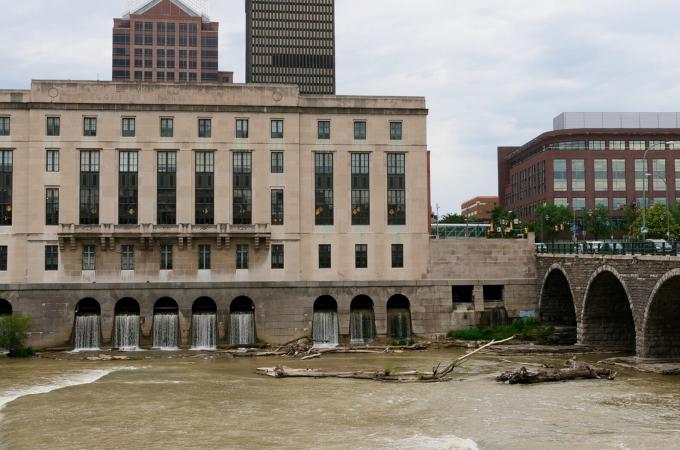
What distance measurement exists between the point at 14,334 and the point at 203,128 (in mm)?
26810

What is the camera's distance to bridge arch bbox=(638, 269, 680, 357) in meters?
54.5

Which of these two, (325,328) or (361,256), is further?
(361,256)

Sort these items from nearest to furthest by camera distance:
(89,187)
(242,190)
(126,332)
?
1. (126,332)
2. (89,187)
3. (242,190)

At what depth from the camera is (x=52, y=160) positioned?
7688 cm

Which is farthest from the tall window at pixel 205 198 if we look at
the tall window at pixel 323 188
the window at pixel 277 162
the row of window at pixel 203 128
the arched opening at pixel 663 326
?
the arched opening at pixel 663 326

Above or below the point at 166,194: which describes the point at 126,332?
below

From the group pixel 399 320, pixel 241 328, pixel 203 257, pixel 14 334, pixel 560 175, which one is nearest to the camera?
pixel 14 334

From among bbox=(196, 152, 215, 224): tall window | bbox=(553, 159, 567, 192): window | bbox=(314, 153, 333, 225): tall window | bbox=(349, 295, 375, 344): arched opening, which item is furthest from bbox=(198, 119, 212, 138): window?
bbox=(553, 159, 567, 192): window

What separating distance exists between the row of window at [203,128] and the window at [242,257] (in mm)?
11412

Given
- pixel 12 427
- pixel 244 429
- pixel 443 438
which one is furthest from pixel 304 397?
pixel 12 427

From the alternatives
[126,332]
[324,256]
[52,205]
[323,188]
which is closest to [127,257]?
[126,332]

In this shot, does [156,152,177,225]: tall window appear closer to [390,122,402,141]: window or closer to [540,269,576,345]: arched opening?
[390,122,402,141]: window

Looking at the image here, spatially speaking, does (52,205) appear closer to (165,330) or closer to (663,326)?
(165,330)

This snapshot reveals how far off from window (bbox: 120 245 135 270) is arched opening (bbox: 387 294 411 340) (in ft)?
86.4
